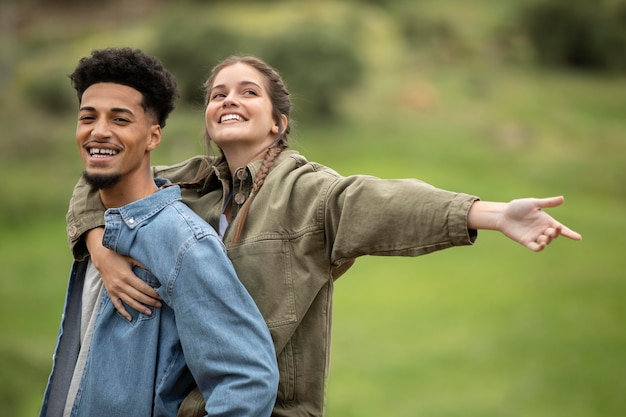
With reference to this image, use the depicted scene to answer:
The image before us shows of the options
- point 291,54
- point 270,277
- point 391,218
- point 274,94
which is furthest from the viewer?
point 291,54

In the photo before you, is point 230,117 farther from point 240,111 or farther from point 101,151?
point 101,151

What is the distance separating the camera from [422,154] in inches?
486

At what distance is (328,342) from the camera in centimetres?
238

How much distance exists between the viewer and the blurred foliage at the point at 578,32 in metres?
14.4

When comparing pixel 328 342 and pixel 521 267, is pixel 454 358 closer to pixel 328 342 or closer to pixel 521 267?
pixel 521 267

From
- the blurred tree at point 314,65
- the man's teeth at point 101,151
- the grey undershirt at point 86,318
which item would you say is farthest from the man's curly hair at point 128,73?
the blurred tree at point 314,65

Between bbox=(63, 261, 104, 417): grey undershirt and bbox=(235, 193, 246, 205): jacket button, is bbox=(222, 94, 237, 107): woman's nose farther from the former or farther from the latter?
bbox=(63, 261, 104, 417): grey undershirt

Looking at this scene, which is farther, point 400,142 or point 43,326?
point 400,142

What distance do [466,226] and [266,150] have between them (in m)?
0.71

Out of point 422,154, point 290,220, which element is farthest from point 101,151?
point 422,154

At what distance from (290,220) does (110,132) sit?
1.73 ft

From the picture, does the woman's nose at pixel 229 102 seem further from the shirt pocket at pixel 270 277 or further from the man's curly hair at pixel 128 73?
the shirt pocket at pixel 270 277

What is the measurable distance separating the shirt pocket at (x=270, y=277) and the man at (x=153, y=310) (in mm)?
147

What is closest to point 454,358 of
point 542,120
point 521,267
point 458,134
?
point 521,267
